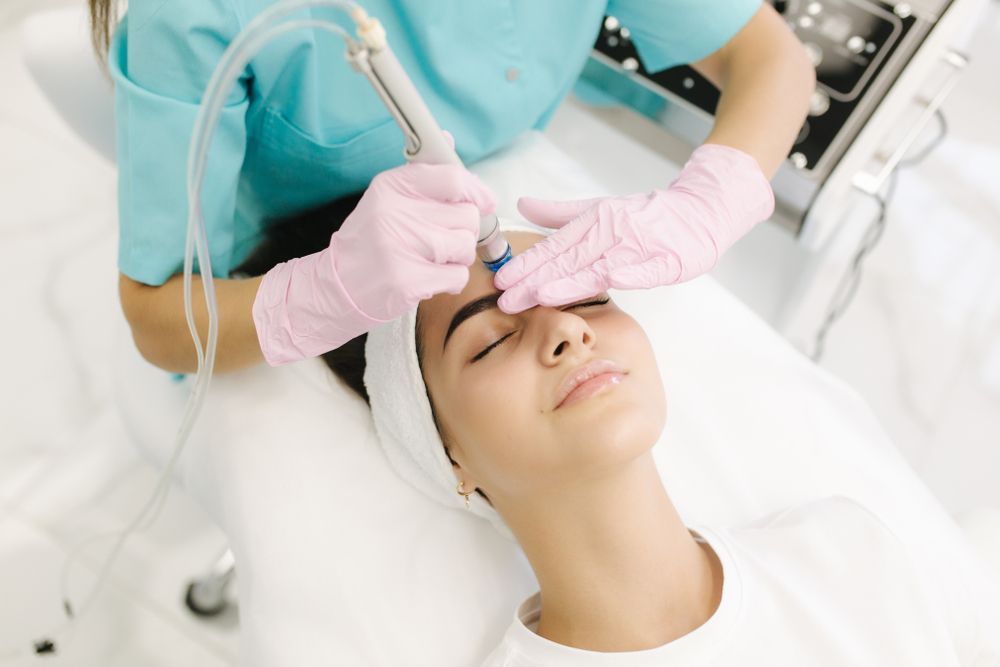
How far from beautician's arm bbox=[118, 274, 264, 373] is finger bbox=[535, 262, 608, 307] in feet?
1.15

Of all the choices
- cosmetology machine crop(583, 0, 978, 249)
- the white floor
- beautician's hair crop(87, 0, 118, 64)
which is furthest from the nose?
the white floor

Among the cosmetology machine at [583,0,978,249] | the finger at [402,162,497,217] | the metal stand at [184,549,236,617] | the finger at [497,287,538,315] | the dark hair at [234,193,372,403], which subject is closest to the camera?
the finger at [402,162,497,217]

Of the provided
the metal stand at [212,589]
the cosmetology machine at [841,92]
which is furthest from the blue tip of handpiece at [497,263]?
the metal stand at [212,589]

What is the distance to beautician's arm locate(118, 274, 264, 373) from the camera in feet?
2.99

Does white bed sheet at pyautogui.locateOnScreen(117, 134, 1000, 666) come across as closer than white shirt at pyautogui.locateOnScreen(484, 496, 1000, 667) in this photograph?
No

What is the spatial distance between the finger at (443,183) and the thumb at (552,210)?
221mm

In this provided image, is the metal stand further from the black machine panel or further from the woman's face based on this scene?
the black machine panel

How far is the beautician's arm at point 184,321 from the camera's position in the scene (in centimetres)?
91

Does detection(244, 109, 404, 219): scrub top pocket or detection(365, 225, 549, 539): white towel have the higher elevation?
detection(244, 109, 404, 219): scrub top pocket

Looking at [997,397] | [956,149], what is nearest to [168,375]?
[997,397]

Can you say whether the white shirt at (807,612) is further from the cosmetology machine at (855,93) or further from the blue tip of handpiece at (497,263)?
the cosmetology machine at (855,93)

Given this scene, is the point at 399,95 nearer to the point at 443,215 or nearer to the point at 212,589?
the point at 443,215

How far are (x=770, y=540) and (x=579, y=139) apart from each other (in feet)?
3.55

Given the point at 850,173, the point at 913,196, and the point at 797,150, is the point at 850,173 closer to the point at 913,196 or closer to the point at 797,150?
the point at 797,150
